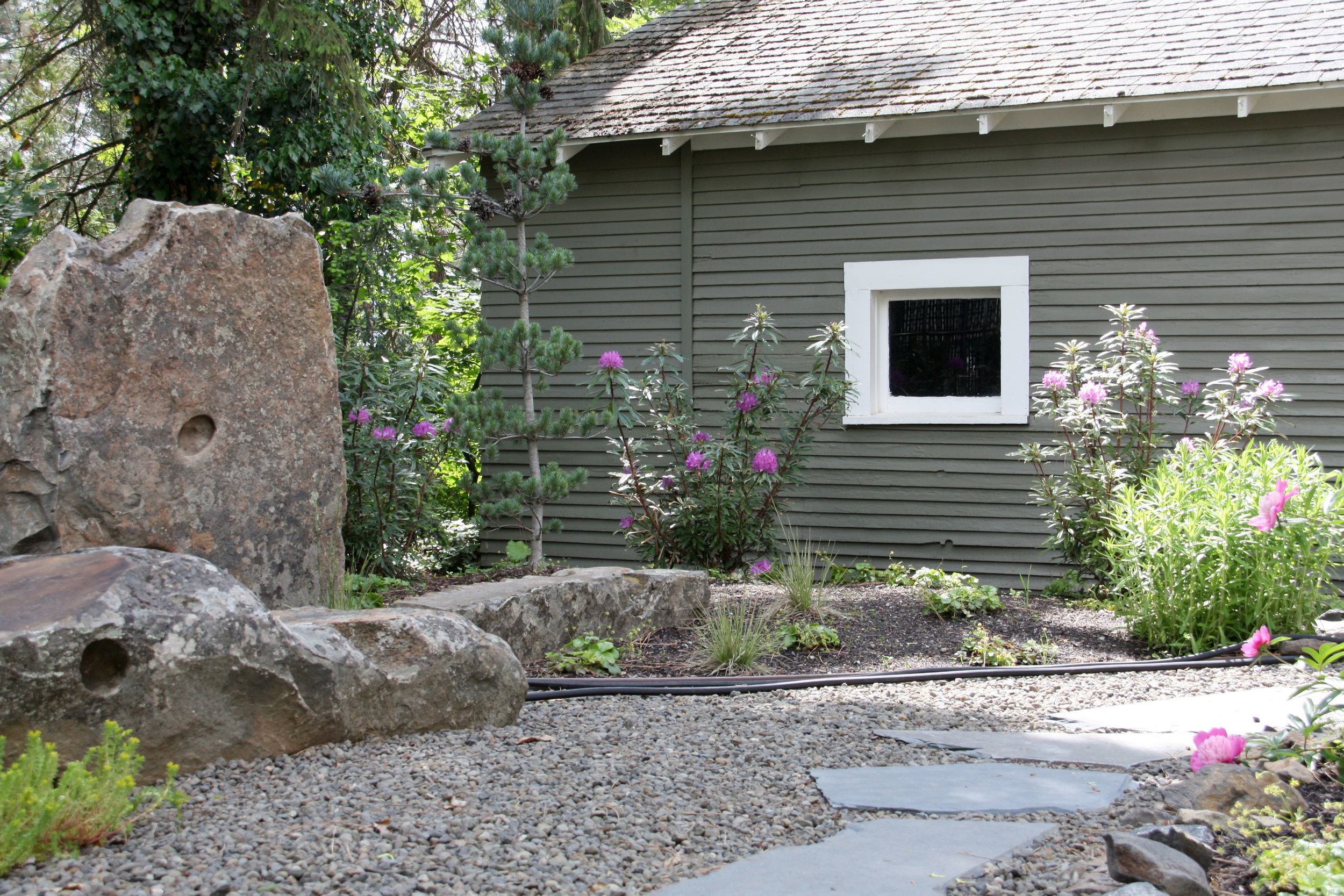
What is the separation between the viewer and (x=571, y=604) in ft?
15.5

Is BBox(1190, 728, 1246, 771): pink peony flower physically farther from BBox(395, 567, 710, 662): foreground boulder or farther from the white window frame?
the white window frame

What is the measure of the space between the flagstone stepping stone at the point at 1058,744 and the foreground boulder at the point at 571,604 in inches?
64.9

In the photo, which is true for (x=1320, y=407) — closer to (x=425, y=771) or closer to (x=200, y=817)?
(x=425, y=771)

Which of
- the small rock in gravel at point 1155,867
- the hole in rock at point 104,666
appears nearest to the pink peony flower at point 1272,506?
the small rock in gravel at point 1155,867

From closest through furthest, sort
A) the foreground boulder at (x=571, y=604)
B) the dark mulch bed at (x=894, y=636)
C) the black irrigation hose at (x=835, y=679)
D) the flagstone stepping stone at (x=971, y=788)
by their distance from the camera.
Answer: the flagstone stepping stone at (x=971, y=788) < the black irrigation hose at (x=835, y=679) < the foreground boulder at (x=571, y=604) < the dark mulch bed at (x=894, y=636)

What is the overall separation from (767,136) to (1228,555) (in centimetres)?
427

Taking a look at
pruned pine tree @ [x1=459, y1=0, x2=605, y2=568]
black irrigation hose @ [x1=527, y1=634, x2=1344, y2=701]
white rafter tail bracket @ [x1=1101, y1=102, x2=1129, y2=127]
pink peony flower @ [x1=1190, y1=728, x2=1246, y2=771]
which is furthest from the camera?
white rafter tail bracket @ [x1=1101, y1=102, x2=1129, y2=127]

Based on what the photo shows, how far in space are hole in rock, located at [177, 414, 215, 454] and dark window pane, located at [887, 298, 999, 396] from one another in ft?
16.1

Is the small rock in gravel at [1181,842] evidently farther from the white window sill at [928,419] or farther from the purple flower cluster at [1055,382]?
the white window sill at [928,419]

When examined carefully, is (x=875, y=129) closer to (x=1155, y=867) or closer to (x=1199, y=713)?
(x=1199, y=713)

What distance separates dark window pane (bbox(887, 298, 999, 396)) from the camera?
740 centimetres

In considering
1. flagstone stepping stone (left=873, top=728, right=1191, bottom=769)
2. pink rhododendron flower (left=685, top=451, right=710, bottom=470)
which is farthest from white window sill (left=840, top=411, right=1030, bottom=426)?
flagstone stepping stone (left=873, top=728, right=1191, bottom=769)

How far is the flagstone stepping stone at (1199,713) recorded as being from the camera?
3.39 meters

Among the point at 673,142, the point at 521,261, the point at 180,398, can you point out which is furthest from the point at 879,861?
the point at 673,142
